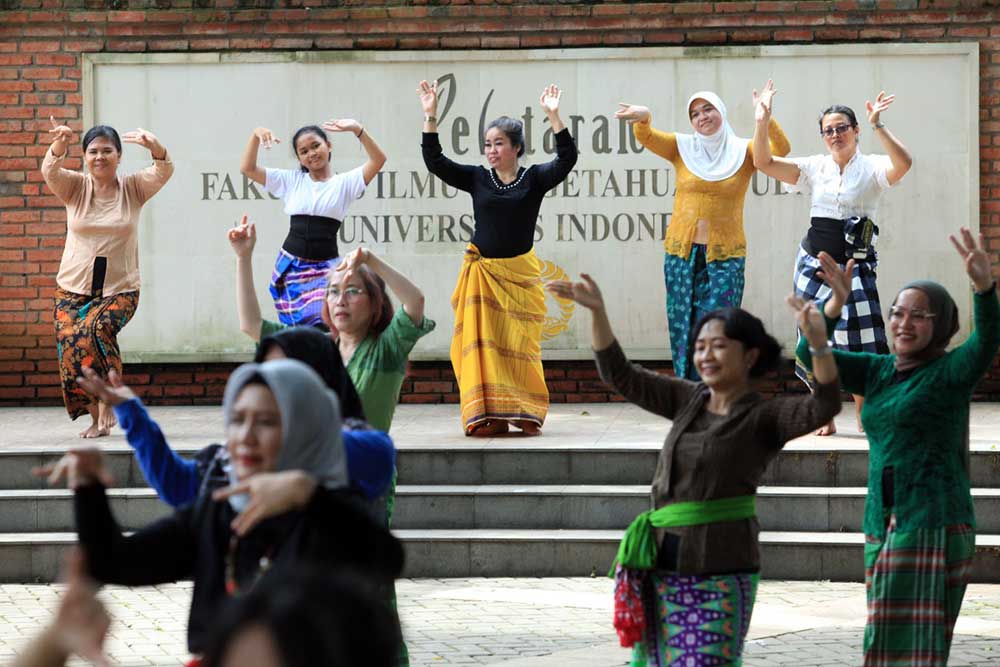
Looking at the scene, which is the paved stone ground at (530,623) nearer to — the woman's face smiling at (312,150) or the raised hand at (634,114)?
the woman's face smiling at (312,150)

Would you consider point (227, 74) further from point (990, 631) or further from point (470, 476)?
point (990, 631)

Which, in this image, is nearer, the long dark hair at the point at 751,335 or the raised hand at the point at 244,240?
the long dark hair at the point at 751,335

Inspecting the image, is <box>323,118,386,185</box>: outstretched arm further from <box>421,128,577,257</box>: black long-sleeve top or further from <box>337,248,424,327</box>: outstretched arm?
<box>337,248,424,327</box>: outstretched arm

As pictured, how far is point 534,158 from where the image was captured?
12.7 metres

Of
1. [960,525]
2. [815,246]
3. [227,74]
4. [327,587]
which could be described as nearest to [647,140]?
[815,246]

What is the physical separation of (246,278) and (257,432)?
2403mm

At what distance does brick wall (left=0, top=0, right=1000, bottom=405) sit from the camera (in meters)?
12.5

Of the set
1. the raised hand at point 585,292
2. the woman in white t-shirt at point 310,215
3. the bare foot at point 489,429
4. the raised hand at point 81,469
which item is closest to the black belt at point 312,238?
the woman in white t-shirt at point 310,215

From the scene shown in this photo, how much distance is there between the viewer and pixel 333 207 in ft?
32.7

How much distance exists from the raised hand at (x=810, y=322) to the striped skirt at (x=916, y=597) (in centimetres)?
88

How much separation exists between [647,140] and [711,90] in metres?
2.36

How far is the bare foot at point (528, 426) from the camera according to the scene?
34.1ft

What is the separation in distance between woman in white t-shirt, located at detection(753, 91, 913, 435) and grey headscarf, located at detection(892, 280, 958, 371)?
160 inches

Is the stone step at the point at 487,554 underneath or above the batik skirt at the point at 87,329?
underneath
